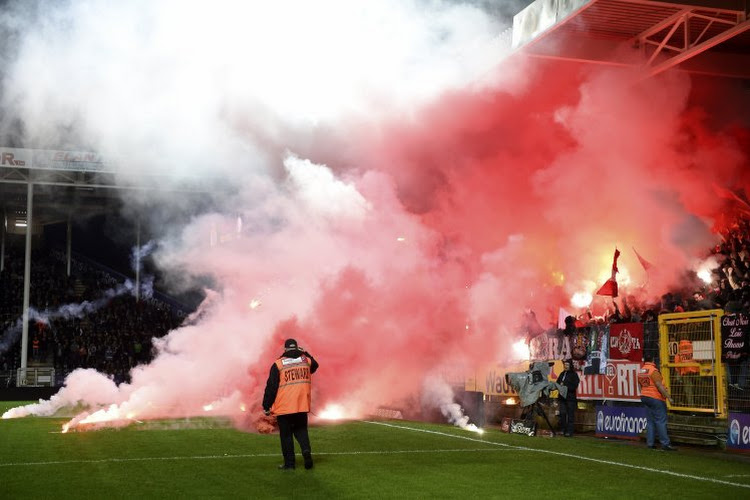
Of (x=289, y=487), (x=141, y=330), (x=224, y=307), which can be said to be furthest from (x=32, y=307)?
(x=289, y=487)

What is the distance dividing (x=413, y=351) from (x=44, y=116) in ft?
34.6

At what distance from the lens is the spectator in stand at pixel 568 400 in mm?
17375

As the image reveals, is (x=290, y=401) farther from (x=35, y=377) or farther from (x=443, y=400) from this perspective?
(x=35, y=377)

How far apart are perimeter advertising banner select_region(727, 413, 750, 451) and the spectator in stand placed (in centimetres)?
339

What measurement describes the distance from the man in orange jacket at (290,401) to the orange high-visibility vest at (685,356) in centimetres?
792

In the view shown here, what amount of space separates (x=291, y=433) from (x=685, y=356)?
823 cm

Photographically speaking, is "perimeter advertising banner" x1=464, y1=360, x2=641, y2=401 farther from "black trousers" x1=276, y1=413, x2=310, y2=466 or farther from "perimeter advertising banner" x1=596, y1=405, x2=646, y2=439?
"black trousers" x1=276, y1=413, x2=310, y2=466

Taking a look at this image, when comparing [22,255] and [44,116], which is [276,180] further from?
[22,255]

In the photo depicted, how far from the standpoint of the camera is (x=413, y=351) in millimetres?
21281

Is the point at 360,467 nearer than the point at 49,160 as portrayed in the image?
Yes

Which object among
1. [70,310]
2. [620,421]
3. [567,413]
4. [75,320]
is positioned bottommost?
[620,421]

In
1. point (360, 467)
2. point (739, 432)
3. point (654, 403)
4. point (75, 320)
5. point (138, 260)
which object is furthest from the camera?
point (138, 260)

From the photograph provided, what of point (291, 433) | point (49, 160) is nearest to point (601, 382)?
point (291, 433)

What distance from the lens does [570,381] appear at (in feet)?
57.6
